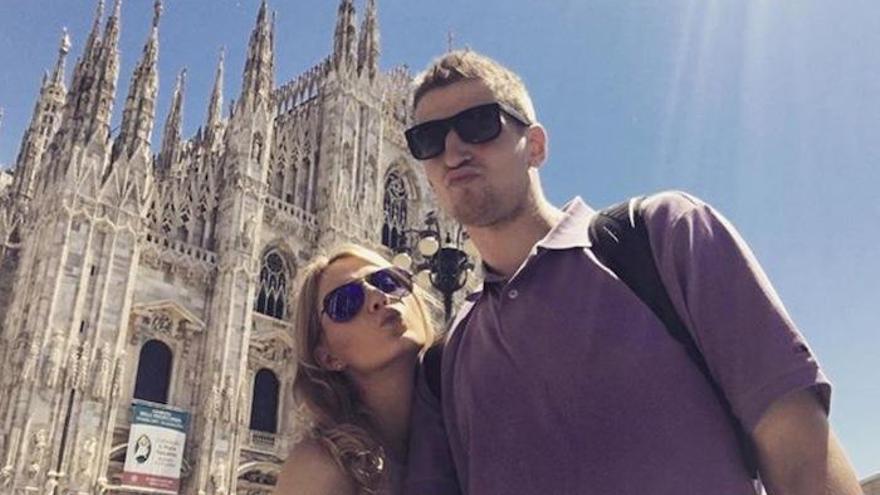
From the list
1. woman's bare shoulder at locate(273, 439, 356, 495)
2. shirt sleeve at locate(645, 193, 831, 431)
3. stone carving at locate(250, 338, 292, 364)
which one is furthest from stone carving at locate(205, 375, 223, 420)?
shirt sleeve at locate(645, 193, 831, 431)

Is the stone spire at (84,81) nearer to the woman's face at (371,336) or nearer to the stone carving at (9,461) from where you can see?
the stone carving at (9,461)

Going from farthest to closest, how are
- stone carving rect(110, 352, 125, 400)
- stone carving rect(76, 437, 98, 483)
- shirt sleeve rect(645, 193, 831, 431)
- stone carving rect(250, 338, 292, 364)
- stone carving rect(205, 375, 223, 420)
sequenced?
stone carving rect(250, 338, 292, 364)
stone carving rect(205, 375, 223, 420)
stone carving rect(110, 352, 125, 400)
stone carving rect(76, 437, 98, 483)
shirt sleeve rect(645, 193, 831, 431)

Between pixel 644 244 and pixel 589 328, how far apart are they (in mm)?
221

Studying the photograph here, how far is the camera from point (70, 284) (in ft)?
61.0

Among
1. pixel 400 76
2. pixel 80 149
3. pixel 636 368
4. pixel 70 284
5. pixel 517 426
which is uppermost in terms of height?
pixel 400 76

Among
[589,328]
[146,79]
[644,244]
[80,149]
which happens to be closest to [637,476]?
[589,328]

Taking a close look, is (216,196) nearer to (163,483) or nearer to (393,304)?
(163,483)

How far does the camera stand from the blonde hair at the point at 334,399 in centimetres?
206

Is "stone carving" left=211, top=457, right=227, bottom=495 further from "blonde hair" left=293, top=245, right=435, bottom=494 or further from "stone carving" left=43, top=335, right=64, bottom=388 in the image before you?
"blonde hair" left=293, top=245, right=435, bottom=494

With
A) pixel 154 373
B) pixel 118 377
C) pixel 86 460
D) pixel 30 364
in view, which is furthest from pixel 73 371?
pixel 154 373

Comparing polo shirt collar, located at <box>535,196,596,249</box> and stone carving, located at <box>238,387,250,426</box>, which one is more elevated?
stone carving, located at <box>238,387,250,426</box>

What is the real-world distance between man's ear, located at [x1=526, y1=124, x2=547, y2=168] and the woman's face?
628 mm

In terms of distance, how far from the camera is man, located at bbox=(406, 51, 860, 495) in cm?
142

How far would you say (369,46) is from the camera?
31094mm
